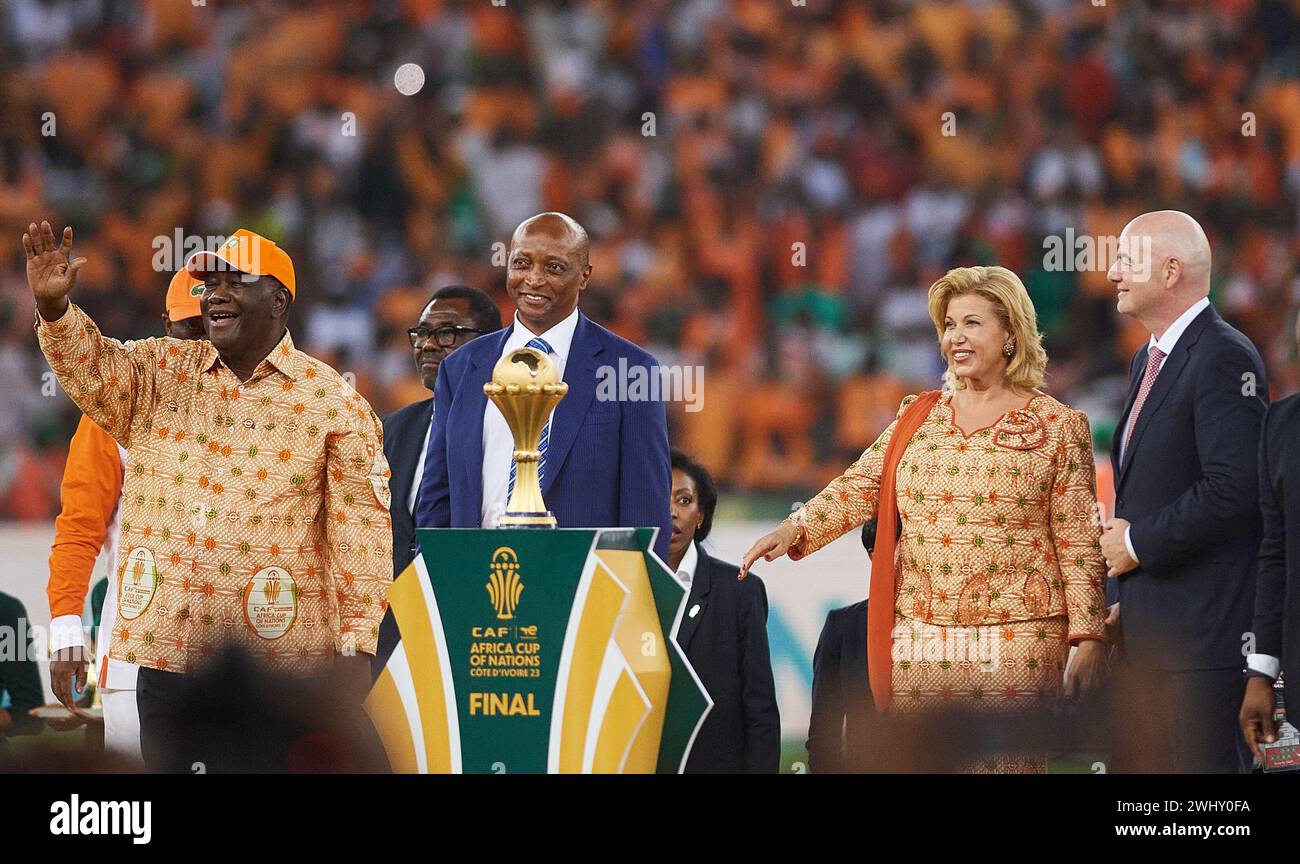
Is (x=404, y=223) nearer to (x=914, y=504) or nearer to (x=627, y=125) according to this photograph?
(x=627, y=125)

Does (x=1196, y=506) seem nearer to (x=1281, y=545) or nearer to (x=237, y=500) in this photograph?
(x=1281, y=545)

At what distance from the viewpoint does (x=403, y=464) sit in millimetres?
5184

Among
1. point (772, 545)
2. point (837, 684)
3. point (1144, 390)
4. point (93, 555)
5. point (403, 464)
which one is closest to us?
point (772, 545)

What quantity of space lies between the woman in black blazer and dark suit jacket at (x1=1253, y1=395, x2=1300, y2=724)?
1.29 metres

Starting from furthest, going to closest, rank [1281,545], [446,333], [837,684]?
[446,333] < [837,684] < [1281,545]

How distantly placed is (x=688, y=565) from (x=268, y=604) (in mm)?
1233

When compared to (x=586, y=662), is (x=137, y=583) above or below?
above

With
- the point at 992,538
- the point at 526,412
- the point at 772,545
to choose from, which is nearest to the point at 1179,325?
the point at 992,538

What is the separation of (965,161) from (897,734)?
491cm

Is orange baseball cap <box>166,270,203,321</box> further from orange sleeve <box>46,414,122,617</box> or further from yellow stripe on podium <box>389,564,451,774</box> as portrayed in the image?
yellow stripe on podium <box>389,564,451,774</box>

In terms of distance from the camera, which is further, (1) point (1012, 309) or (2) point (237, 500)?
(1) point (1012, 309)
